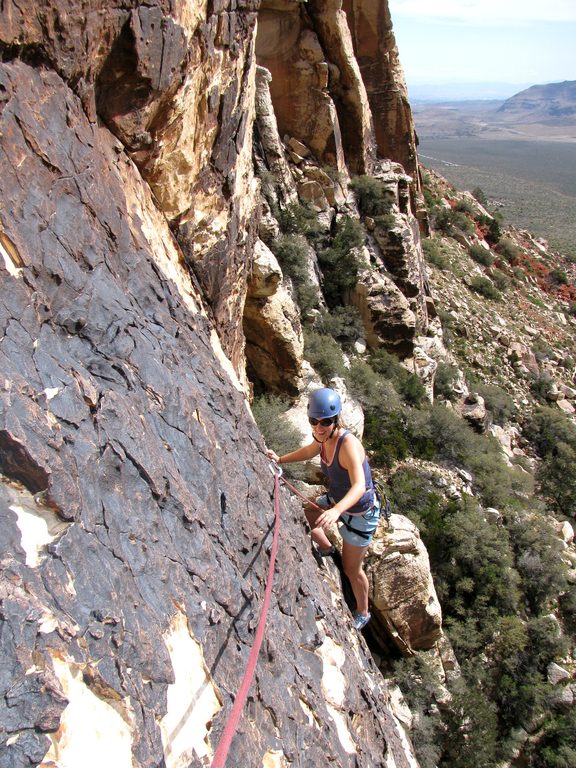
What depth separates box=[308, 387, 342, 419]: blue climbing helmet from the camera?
4.49 m

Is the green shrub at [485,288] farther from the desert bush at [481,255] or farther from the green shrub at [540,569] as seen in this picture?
the green shrub at [540,569]

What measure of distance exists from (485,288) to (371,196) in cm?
969

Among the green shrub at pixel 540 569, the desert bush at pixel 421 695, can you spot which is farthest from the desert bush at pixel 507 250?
the desert bush at pixel 421 695

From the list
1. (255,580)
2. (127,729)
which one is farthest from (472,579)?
(127,729)

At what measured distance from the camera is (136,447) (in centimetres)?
347

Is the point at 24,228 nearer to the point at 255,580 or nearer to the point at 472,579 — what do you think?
the point at 255,580

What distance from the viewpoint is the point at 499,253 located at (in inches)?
1264

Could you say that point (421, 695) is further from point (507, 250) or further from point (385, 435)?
point (507, 250)

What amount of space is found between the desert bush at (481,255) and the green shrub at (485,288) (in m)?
3.07

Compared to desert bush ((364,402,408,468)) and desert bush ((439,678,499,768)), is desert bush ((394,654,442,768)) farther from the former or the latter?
desert bush ((364,402,408,468))

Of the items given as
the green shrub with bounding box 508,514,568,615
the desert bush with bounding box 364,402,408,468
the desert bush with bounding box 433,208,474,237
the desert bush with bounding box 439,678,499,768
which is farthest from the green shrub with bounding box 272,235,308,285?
the desert bush with bounding box 433,208,474,237

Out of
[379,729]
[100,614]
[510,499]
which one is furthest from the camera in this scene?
[510,499]

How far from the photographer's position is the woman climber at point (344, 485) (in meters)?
4.25

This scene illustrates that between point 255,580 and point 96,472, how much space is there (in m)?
1.74
